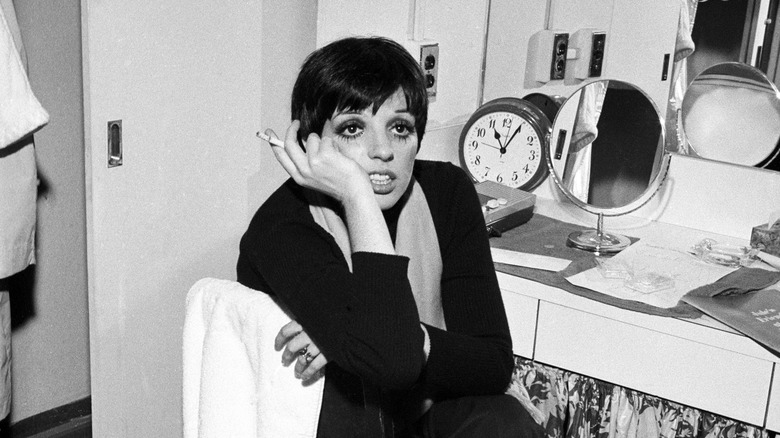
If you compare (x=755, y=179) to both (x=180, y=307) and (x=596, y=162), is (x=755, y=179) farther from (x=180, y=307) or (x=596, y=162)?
(x=180, y=307)

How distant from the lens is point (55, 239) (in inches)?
90.2

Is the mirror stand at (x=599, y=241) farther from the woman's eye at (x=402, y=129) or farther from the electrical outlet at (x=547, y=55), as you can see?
the woman's eye at (x=402, y=129)

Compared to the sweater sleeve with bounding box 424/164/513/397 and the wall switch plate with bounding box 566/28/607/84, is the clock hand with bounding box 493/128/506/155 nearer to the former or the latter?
the wall switch plate with bounding box 566/28/607/84

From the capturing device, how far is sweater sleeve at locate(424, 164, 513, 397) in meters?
1.34

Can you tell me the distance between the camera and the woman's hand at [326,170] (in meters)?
1.27

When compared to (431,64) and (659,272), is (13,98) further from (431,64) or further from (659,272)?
(659,272)

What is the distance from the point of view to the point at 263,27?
213 centimetres

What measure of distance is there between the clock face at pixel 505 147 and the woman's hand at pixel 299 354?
119 cm

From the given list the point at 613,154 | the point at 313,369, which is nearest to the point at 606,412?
the point at 613,154

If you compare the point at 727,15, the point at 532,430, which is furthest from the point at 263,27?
the point at 532,430

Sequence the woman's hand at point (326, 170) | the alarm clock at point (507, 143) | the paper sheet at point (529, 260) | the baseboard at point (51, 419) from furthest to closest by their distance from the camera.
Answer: the baseboard at point (51, 419), the alarm clock at point (507, 143), the paper sheet at point (529, 260), the woman's hand at point (326, 170)

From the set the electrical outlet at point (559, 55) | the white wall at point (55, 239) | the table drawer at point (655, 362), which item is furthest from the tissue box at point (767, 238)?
the white wall at point (55, 239)

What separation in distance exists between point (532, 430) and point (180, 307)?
1.00m

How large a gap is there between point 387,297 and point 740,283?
82 centimetres
